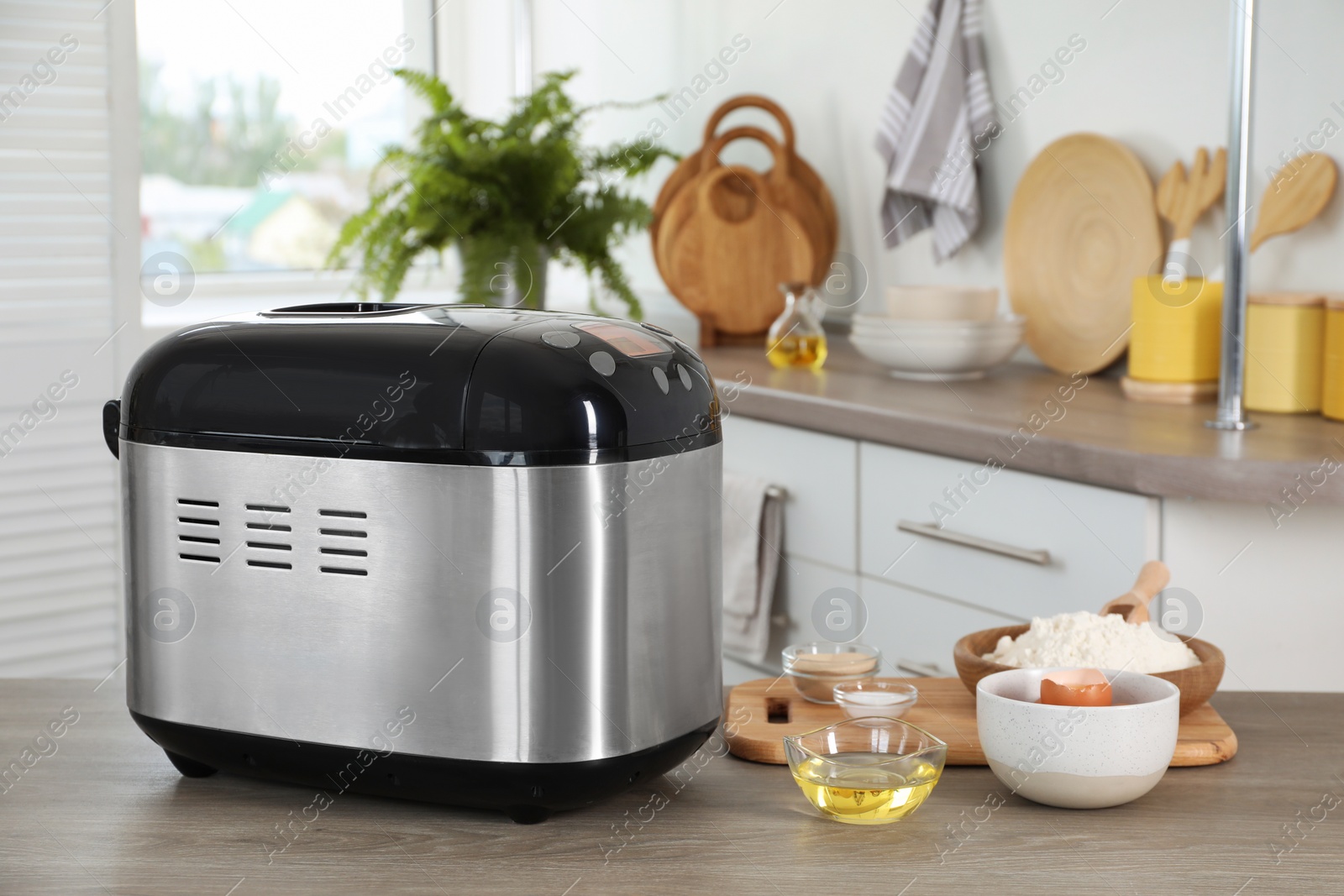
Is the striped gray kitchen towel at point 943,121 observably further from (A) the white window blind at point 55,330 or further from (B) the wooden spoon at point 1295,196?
(A) the white window blind at point 55,330

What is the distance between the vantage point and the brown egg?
2.74ft

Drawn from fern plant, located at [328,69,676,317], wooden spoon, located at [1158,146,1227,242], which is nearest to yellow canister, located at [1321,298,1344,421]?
wooden spoon, located at [1158,146,1227,242]

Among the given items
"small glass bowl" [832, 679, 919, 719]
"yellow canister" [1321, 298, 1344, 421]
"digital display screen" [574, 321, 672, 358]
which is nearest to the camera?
"digital display screen" [574, 321, 672, 358]

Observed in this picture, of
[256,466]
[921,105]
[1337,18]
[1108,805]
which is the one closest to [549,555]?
[256,466]

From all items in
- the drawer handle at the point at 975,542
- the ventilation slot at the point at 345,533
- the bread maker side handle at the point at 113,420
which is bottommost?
the drawer handle at the point at 975,542

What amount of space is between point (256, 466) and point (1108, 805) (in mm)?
571

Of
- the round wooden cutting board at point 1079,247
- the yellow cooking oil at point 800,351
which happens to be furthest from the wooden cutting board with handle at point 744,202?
the round wooden cutting board at point 1079,247

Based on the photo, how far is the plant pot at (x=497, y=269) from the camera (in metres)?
2.72

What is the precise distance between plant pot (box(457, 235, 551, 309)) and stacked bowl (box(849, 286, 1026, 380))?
0.78 m

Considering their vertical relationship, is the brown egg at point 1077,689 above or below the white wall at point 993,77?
below

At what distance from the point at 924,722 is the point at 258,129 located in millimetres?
2958

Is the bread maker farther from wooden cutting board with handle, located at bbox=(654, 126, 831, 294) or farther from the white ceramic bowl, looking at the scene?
wooden cutting board with handle, located at bbox=(654, 126, 831, 294)

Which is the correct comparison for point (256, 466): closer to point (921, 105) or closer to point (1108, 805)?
point (1108, 805)

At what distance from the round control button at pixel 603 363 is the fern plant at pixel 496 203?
1958 mm
